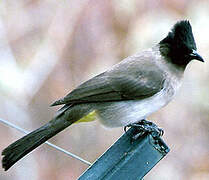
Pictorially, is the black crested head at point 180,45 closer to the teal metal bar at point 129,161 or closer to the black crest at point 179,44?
the black crest at point 179,44

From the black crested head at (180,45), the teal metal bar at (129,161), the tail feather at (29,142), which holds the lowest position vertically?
the teal metal bar at (129,161)

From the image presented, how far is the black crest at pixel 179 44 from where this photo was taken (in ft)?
12.1

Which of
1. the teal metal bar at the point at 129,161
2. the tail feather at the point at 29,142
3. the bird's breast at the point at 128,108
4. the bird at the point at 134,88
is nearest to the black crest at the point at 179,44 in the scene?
the bird at the point at 134,88

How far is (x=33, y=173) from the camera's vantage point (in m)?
5.26

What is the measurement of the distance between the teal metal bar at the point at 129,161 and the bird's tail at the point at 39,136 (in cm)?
49

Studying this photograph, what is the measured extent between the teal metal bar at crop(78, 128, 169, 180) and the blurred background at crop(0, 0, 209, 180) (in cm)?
233

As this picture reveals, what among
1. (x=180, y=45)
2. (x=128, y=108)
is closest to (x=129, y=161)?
(x=128, y=108)

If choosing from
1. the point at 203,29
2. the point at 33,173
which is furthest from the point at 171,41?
the point at 33,173

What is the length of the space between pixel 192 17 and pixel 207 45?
27 centimetres

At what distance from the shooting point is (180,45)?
3783mm

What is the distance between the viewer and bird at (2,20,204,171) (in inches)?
137

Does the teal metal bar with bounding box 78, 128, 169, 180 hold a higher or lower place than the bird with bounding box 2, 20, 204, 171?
lower

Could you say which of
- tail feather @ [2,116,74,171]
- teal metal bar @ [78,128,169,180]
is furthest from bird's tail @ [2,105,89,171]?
teal metal bar @ [78,128,169,180]

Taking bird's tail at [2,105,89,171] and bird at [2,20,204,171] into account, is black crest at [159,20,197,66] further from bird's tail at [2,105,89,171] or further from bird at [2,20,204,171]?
bird's tail at [2,105,89,171]
